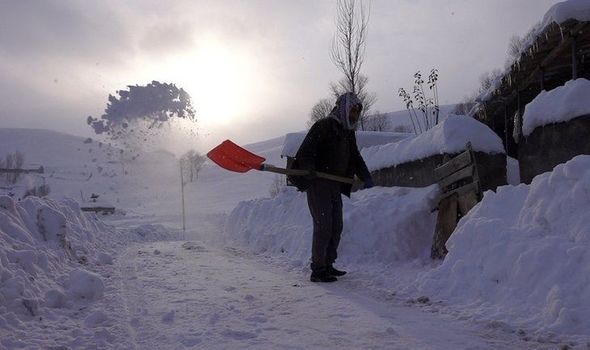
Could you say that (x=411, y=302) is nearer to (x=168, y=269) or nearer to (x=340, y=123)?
(x=340, y=123)

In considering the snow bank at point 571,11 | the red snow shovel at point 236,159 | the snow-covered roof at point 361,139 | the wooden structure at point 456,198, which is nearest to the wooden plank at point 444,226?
the wooden structure at point 456,198

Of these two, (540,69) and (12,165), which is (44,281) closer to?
(540,69)

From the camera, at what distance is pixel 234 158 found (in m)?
6.11

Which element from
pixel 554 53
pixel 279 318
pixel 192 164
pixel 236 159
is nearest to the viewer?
pixel 279 318

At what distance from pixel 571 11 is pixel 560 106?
Result: 1372 millimetres

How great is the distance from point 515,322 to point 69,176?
75422 mm

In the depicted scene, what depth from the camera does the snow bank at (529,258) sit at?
3.00m

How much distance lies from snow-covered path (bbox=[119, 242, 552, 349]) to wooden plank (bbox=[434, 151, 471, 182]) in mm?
2023

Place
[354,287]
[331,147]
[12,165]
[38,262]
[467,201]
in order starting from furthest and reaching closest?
[12,165] < [467,201] < [331,147] < [354,287] < [38,262]

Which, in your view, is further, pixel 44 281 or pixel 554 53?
pixel 554 53

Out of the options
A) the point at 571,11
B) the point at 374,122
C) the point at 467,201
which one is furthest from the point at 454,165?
the point at 374,122

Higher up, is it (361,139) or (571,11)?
(571,11)

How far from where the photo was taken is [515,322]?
303 centimetres

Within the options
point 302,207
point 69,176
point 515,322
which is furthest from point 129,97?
point 515,322
